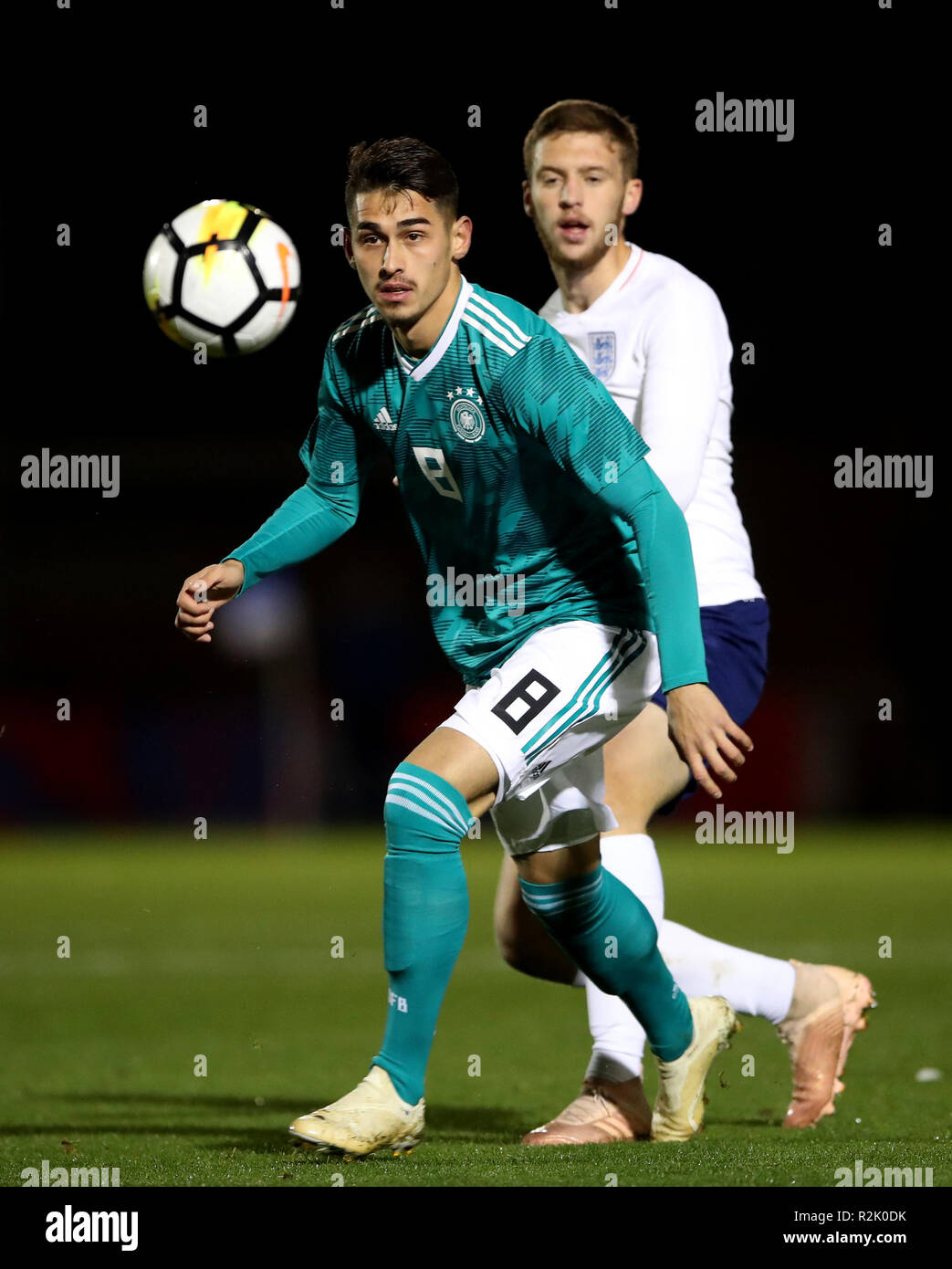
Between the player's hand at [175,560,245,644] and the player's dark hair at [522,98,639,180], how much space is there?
145 cm

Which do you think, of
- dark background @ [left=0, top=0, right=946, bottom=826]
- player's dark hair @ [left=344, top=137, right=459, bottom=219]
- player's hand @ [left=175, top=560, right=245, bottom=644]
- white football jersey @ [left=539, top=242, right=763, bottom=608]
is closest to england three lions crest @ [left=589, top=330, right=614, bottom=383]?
white football jersey @ [left=539, top=242, right=763, bottom=608]

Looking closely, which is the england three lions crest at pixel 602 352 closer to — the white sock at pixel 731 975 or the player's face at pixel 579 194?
the player's face at pixel 579 194

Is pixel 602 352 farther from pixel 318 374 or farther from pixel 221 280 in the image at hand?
pixel 318 374

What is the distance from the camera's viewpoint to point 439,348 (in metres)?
3.63

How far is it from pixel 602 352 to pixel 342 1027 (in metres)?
3.12

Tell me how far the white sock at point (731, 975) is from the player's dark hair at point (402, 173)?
199 cm

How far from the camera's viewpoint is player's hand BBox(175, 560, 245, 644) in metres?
3.72

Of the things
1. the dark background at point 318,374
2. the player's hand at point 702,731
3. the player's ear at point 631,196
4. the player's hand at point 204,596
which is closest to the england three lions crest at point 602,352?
the player's ear at point 631,196

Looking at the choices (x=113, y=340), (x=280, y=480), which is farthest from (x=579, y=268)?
(x=280, y=480)

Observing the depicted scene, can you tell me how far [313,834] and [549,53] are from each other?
23.6ft

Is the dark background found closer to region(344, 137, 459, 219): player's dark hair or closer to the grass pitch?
the grass pitch

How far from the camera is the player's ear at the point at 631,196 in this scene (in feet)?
15.2

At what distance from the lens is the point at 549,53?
12.2 m

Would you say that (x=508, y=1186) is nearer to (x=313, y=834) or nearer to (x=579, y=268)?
(x=579, y=268)
